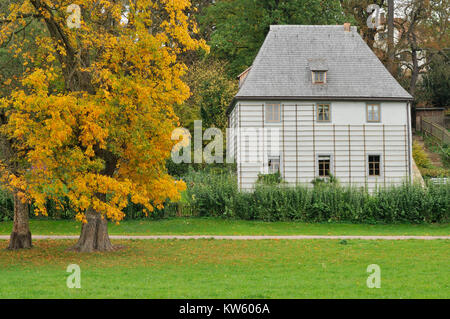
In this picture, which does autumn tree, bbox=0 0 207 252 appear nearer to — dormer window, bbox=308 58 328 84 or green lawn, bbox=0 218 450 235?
green lawn, bbox=0 218 450 235

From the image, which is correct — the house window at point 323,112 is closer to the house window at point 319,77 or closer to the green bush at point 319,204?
the house window at point 319,77

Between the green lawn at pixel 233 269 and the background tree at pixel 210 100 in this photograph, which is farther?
the background tree at pixel 210 100

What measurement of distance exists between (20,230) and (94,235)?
271 centimetres

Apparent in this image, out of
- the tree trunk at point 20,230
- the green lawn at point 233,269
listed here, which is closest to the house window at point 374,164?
the green lawn at point 233,269

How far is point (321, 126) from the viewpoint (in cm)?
4100

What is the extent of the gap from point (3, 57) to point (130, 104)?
51.7ft

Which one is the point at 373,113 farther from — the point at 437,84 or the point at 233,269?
the point at 233,269

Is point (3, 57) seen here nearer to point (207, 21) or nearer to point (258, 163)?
point (258, 163)

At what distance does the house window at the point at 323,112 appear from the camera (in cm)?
4112

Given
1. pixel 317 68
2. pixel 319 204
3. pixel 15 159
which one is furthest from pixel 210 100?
pixel 15 159

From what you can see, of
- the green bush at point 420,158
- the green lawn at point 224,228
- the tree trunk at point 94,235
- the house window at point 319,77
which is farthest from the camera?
the green bush at point 420,158

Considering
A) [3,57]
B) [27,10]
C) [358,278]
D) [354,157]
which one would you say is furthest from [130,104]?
[354,157]

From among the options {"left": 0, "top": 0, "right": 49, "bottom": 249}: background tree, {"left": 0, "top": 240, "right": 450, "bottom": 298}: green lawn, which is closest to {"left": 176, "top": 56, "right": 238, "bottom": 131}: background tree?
{"left": 0, "top": 240, "right": 450, "bottom": 298}: green lawn

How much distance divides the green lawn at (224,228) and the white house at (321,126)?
10.0 meters
